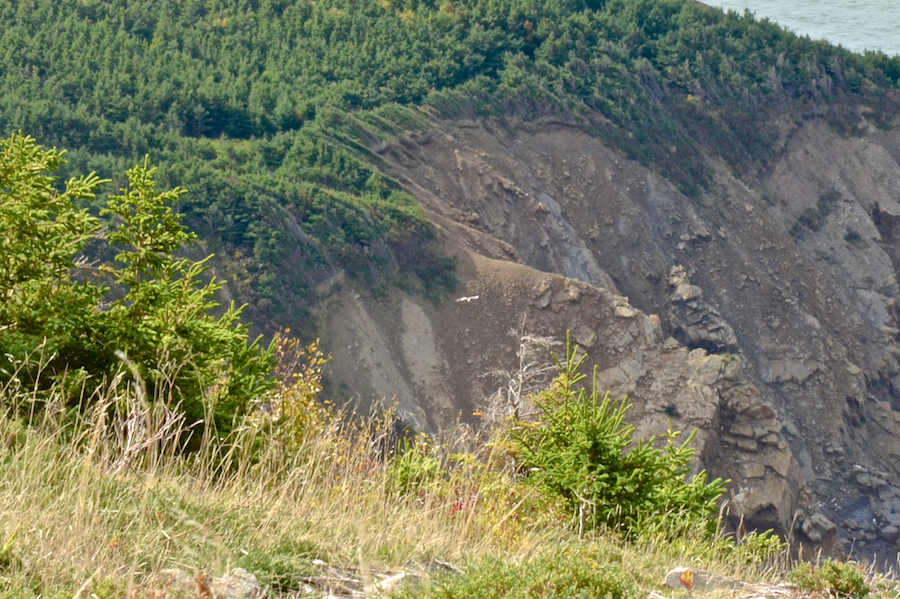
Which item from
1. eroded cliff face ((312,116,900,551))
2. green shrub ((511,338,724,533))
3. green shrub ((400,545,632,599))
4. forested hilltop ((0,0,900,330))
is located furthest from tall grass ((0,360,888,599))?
forested hilltop ((0,0,900,330))

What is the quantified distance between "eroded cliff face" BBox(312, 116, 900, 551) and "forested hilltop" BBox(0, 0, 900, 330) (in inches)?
55.3

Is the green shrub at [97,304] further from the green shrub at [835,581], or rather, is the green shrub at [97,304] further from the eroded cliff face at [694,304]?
the eroded cliff face at [694,304]

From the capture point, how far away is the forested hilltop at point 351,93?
940 inches

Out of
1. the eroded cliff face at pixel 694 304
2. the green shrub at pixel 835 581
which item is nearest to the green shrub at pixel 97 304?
the green shrub at pixel 835 581

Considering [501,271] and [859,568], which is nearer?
[859,568]

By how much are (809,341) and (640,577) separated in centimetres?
2912

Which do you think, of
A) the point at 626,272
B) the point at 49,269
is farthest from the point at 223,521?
the point at 626,272

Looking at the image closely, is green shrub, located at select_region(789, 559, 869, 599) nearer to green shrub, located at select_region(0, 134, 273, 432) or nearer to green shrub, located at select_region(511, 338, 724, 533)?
green shrub, located at select_region(511, 338, 724, 533)

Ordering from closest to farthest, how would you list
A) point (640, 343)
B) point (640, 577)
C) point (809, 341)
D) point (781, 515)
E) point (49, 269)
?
1. point (640, 577)
2. point (49, 269)
3. point (781, 515)
4. point (640, 343)
5. point (809, 341)

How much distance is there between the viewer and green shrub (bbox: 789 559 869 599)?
13.3 feet

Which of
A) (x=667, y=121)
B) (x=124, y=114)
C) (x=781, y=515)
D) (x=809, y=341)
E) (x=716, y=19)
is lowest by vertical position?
(x=781, y=515)

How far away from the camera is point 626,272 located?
3172 centimetres

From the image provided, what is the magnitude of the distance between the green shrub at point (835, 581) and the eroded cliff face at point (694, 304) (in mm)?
13343

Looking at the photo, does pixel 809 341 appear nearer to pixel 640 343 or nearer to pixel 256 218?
pixel 640 343
